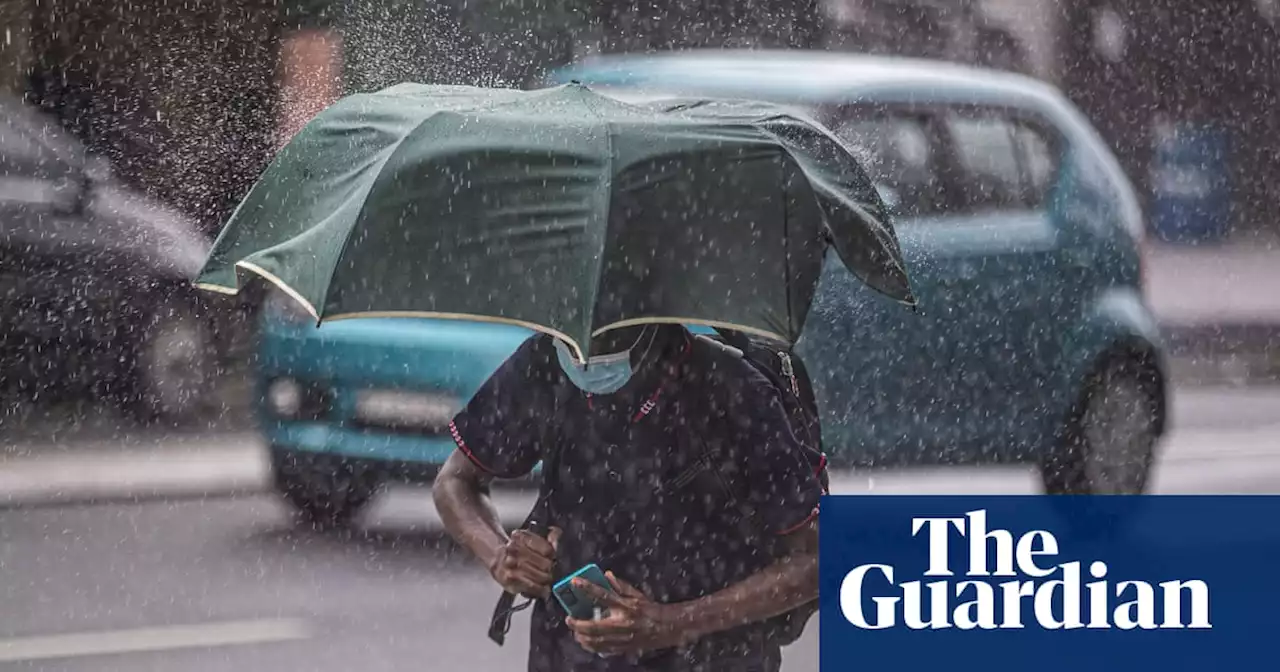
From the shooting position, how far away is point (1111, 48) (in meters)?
8.52

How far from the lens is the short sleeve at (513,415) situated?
111 inches

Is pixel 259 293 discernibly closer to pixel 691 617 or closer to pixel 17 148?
pixel 17 148

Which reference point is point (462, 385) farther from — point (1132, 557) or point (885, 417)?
point (1132, 557)

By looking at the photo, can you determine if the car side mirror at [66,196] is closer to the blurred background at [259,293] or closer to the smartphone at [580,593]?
the blurred background at [259,293]

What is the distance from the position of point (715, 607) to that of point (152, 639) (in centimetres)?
268

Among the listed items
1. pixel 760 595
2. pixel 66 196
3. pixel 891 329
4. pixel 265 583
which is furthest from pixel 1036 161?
pixel 66 196

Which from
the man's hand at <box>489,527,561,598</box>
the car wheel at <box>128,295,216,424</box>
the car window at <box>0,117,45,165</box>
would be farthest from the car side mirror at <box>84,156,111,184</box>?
the man's hand at <box>489,527,561,598</box>

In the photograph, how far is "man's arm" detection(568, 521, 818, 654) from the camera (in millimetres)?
2789

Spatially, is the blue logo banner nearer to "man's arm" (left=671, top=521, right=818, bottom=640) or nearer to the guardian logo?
the guardian logo

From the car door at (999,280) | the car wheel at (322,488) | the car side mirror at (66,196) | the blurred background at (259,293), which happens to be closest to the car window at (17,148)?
the blurred background at (259,293)

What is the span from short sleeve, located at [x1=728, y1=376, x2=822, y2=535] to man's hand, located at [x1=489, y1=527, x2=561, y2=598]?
0.29m

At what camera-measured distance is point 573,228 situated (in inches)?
104

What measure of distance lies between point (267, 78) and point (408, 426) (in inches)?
148

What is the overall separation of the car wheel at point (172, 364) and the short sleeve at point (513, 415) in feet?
16.0
